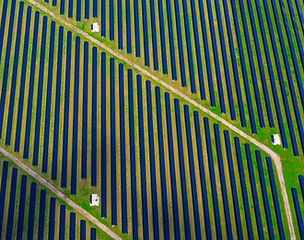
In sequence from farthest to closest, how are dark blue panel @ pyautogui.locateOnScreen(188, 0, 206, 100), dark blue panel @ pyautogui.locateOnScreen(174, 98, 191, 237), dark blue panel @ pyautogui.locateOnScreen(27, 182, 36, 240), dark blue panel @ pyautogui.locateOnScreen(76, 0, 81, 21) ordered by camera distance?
dark blue panel @ pyautogui.locateOnScreen(76, 0, 81, 21) → dark blue panel @ pyautogui.locateOnScreen(188, 0, 206, 100) → dark blue panel @ pyautogui.locateOnScreen(174, 98, 191, 237) → dark blue panel @ pyautogui.locateOnScreen(27, 182, 36, 240)

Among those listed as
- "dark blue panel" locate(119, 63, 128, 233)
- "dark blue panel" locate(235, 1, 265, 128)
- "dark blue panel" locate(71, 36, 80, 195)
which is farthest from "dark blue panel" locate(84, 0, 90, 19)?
"dark blue panel" locate(235, 1, 265, 128)

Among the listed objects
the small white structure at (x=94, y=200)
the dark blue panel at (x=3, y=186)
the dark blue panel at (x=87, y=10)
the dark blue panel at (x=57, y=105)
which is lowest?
the small white structure at (x=94, y=200)

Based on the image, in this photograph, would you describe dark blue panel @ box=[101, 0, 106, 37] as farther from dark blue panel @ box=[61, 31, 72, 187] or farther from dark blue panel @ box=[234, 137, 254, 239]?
dark blue panel @ box=[234, 137, 254, 239]

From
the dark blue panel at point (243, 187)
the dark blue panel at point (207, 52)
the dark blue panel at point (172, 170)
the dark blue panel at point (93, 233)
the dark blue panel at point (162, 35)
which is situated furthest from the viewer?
the dark blue panel at point (162, 35)

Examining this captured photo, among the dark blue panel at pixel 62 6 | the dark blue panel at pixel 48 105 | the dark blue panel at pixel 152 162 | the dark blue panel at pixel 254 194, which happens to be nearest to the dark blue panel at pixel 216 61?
the dark blue panel at pixel 254 194

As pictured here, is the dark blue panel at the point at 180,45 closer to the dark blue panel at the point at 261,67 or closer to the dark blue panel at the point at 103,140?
the dark blue panel at the point at 261,67

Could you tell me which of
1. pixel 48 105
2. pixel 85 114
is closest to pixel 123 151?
pixel 85 114

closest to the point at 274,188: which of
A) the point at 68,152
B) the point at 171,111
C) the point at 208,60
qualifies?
the point at 171,111

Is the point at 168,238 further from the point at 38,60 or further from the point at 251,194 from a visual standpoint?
the point at 38,60
